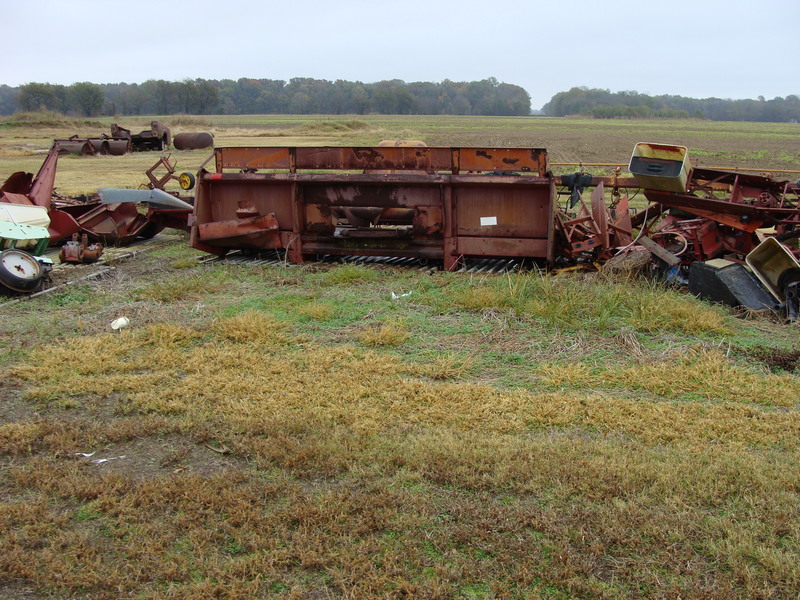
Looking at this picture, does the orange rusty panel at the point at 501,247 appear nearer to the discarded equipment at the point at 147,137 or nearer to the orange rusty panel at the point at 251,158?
the orange rusty panel at the point at 251,158

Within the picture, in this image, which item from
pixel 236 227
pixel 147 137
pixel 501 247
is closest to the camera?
pixel 501 247

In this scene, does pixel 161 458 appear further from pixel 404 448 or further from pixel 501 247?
pixel 501 247

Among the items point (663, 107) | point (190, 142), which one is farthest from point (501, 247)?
point (663, 107)

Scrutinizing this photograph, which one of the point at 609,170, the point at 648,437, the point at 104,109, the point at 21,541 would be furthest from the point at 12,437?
the point at 104,109

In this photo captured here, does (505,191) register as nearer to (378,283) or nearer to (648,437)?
(378,283)

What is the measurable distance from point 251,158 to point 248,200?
0.53 metres

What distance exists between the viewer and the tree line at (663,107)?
394ft

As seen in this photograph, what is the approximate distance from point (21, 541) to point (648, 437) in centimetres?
312

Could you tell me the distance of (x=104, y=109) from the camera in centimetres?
11169

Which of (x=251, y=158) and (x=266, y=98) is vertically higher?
(x=266, y=98)

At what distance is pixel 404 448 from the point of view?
3.75 metres

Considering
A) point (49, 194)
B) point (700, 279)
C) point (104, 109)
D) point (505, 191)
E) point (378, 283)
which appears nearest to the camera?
point (700, 279)

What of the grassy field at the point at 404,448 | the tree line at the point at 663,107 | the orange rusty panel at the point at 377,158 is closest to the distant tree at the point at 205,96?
the tree line at the point at 663,107

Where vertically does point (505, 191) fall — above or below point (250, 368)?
above
